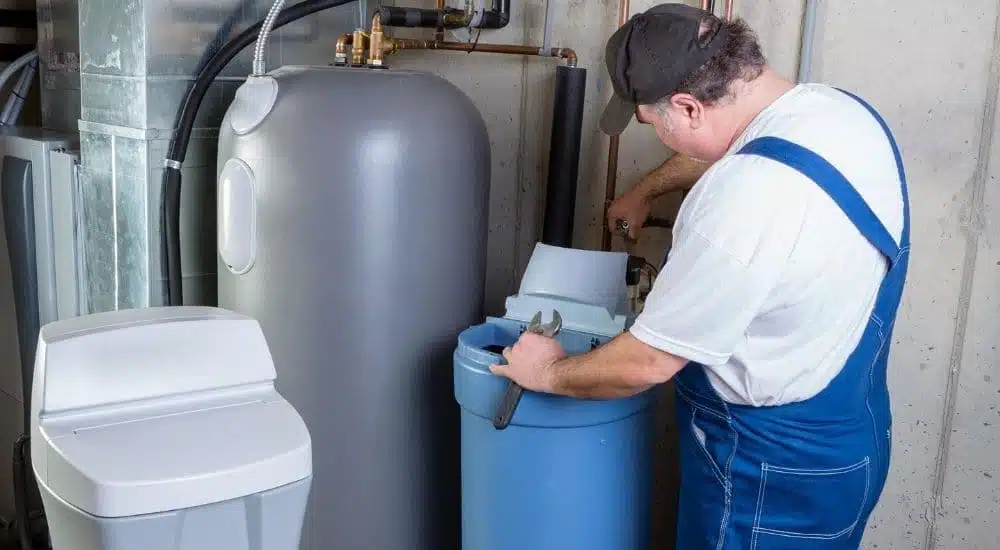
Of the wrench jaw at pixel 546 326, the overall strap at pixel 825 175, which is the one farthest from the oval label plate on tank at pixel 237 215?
the overall strap at pixel 825 175

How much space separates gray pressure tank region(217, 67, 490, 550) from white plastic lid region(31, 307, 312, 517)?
Result: 0.27 m

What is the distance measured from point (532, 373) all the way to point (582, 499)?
24cm

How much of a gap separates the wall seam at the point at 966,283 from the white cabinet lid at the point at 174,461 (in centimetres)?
101

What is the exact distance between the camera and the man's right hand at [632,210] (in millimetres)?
1788

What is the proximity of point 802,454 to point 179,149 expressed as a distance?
1236 millimetres

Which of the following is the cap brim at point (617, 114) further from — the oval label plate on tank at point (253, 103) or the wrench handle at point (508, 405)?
the oval label plate on tank at point (253, 103)

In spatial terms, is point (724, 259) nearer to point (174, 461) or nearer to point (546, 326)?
point (546, 326)

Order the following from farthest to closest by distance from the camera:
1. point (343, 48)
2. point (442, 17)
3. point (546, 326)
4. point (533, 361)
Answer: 1. point (442, 17)
2. point (343, 48)
3. point (546, 326)
4. point (533, 361)

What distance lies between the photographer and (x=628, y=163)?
75.9 inches

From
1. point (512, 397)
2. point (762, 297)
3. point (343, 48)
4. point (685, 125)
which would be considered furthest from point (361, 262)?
point (762, 297)

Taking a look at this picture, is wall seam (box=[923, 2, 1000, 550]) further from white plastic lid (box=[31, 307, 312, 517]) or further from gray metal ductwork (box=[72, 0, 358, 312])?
gray metal ductwork (box=[72, 0, 358, 312])

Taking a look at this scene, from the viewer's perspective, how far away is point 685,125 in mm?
1314

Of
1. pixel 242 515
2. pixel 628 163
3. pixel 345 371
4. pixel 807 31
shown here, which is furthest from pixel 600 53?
pixel 242 515

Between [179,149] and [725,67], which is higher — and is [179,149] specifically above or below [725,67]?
below
